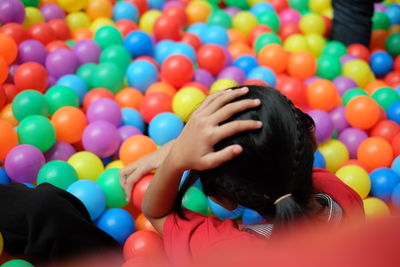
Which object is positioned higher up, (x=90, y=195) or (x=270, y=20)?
(x=270, y=20)

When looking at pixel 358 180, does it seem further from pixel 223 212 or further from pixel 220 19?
pixel 220 19

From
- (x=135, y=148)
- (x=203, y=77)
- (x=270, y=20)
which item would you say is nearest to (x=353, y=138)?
(x=203, y=77)

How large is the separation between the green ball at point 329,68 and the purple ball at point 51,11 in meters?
0.99

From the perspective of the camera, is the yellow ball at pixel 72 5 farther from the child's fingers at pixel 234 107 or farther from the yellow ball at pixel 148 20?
the child's fingers at pixel 234 107

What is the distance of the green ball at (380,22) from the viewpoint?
80.2 inches

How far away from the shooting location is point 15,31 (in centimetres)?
161

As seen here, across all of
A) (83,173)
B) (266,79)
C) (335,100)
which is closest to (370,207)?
(335,100)

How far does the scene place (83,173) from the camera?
51.5 inches

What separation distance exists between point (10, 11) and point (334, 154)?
1155mm

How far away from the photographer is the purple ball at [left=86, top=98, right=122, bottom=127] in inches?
56.7

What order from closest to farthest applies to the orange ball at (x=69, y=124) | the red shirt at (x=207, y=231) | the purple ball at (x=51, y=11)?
the red shirt at (x=207, y=231)
the orange ball at (x=69, y=124)
the purple ball at (x=51, y=11)

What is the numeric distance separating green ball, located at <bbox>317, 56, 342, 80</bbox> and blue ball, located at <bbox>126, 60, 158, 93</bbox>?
23.1 inches

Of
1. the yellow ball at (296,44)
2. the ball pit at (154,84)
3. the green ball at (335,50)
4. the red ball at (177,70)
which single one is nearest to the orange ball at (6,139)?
the ball pit at (154,84)

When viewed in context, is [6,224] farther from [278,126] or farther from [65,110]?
[278,126]
